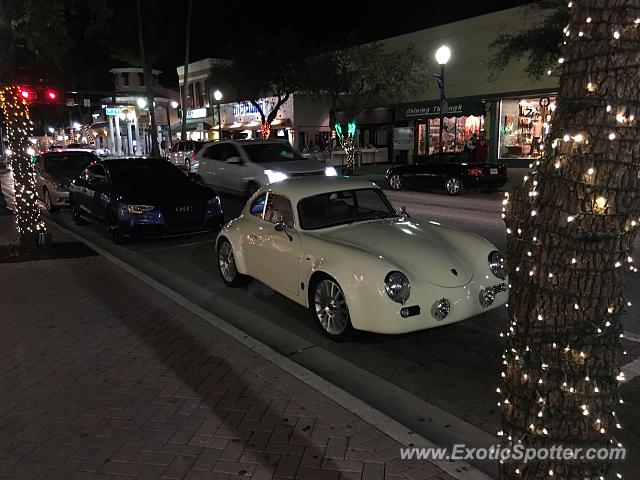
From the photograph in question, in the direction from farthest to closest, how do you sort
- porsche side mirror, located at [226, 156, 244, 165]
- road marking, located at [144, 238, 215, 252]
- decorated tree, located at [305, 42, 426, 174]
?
decorated tree, located at [305, 42, 426, 174]
porsche side mirror, located at [226, 156, 244, 165]
road marking, located at [144, 238, 215, 252]

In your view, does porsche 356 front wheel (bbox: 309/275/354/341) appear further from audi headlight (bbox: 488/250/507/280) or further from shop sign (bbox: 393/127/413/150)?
shop sign (bbox: 393/127/413/150)

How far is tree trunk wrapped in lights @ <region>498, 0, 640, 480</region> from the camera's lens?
1.74 metres

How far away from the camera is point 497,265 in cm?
531

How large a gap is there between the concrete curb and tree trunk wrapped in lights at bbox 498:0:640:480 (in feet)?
4.32

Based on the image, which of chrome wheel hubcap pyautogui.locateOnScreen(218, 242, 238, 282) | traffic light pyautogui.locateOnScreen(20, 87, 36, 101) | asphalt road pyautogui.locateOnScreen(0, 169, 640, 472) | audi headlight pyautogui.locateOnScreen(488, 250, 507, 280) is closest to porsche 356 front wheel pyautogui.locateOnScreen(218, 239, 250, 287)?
chrome wheel hubcap pyautogui.locateOnScreen(218, 242, 238, 282)

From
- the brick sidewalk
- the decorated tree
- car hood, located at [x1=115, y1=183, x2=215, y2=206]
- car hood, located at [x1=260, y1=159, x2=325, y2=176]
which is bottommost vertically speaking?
the brick sidewalk

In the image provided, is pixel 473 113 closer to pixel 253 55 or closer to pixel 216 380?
pixel 253 55

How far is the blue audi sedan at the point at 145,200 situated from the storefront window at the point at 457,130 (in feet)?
64.8

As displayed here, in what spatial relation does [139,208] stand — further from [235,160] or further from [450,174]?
[450,174]

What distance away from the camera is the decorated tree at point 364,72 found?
93.6 feet

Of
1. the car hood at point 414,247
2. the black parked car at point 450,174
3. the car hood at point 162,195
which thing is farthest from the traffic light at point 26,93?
the black parked car at point 450,174

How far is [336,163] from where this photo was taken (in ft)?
107

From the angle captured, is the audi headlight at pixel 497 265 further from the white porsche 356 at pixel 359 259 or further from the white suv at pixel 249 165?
the white suv at pixel 249 165

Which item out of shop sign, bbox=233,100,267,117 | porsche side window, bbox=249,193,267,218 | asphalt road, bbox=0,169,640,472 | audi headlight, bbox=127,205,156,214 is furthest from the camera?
shop sign, bbox=233,100,267,117
